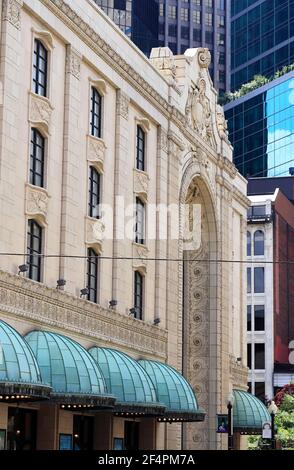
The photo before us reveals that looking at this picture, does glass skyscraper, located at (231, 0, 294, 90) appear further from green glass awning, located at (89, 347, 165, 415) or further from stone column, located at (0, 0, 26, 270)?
stone column, located at (0, 0, 26, 270)

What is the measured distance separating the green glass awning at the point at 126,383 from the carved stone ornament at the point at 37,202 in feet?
20.9

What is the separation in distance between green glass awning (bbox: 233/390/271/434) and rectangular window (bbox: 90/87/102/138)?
81.7 feet

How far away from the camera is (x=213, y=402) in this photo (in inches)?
2354

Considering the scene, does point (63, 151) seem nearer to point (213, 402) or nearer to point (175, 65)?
point (175, 65)

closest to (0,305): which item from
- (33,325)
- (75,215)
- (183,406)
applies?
(33,325)

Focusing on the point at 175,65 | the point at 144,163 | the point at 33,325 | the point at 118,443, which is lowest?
the point at 118,443

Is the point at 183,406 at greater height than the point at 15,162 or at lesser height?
lesser

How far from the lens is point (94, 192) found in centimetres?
4256

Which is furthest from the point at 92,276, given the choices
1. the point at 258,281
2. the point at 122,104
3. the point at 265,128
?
the point at 265,128

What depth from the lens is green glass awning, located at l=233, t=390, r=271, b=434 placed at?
202ft

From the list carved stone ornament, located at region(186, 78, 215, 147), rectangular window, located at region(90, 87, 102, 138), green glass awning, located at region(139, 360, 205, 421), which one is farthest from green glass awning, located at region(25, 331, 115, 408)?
carved stone ornament, located at region(186, 78, 215, 147)

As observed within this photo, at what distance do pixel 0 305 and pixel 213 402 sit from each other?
98.3ft

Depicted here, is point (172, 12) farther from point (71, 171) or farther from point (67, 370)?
point (67, 370)

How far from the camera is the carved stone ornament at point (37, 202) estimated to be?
3566 cm
